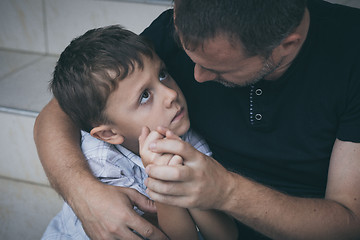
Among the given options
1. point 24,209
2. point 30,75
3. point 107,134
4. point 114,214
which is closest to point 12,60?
point 30,75

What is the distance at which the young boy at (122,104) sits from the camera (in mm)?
1125

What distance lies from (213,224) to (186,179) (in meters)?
0.30

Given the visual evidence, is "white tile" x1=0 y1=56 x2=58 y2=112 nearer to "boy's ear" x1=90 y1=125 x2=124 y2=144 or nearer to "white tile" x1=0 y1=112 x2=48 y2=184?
"white tile" x1=0 y1=112 x2=48 y2=184

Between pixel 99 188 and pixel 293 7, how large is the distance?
2.34 ft

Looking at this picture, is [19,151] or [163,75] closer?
[163,75]

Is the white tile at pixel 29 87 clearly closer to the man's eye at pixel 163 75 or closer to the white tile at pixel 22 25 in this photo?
the white tile at pixel 22 25

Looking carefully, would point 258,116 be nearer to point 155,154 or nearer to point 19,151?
point 155,154

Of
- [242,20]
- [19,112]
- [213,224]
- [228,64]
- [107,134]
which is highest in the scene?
[242,20]

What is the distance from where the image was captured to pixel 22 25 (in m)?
2.24

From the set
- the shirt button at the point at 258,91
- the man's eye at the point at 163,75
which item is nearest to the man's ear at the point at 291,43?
the shirt button at the point at 258,91

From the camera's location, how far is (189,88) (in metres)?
1.35

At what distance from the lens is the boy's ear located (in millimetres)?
1211

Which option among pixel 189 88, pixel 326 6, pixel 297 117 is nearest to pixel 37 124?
pixel 189 88

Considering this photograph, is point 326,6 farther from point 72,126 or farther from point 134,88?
point 72,126
